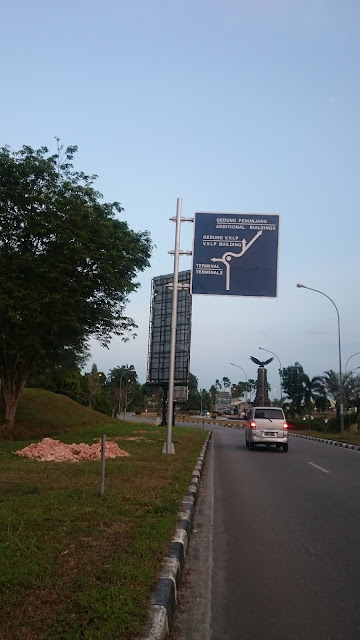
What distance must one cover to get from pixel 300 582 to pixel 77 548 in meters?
2.15

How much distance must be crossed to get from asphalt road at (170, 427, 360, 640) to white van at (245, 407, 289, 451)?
9.10 m

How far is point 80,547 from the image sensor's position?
533 cm

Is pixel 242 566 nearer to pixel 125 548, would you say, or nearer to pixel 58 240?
pixel 125 548

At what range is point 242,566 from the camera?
5734 millimetres

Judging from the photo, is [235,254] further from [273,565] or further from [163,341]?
[163,341]

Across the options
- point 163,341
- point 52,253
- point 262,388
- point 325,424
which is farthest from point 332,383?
point 52,253

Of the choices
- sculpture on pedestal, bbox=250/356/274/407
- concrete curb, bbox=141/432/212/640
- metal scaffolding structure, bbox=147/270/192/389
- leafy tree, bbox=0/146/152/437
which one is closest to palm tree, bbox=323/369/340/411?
sculpture on pedestal, bbox=250/356/274/407

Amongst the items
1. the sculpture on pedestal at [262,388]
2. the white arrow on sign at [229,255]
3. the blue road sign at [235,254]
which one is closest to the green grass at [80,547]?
the blue road sign at [235,254]

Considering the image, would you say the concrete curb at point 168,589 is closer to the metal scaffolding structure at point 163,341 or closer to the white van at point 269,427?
the white van at point 269,427

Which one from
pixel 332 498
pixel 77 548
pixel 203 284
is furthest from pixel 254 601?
pixel 203 284

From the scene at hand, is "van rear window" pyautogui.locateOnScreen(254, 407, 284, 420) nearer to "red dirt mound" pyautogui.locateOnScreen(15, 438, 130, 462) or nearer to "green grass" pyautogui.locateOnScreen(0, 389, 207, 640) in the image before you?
"red dirt mound" pyautogui.locateOnScreen(15, 438, 130, 462)

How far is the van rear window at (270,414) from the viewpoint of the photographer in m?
20.7

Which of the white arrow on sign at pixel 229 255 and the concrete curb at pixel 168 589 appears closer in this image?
the concrete curb at pixel 168 589

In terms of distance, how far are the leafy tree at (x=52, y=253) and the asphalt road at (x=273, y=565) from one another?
1054cm
